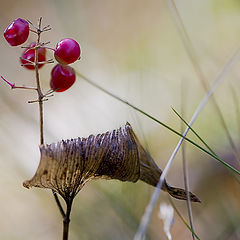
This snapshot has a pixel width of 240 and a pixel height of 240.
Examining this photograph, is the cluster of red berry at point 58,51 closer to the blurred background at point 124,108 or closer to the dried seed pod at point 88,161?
the dried seed pod at point 88,161

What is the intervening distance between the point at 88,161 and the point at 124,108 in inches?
47.5

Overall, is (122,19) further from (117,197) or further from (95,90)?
(117,197)

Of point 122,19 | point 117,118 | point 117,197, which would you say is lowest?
point 117,197

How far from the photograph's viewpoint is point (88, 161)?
2.07 feet

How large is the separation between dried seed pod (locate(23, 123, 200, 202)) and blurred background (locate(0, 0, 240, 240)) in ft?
1.32

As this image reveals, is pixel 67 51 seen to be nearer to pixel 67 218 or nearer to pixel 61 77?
pixel 61 77

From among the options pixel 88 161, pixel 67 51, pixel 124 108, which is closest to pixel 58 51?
pixel 67 51

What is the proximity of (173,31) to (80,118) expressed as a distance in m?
0.83

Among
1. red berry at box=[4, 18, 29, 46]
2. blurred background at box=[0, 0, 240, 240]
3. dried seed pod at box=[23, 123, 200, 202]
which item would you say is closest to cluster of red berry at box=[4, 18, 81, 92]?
red berry at box=[4, 18, 29, 46]

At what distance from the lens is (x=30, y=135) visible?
1.73 metres

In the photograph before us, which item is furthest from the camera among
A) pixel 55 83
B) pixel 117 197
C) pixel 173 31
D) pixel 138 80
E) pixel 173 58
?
pixel 173 31

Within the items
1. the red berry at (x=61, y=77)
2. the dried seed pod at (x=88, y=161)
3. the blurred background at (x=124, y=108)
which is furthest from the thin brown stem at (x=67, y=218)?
the blurred background at (x=124, y=108)

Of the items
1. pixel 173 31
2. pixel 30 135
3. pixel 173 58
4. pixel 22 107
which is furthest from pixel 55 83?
pixel 173 31

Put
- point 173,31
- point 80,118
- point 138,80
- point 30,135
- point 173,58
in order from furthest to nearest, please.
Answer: point 173,31 → point 173,58 → point 138,80 → point 80,118 → point 30,135
